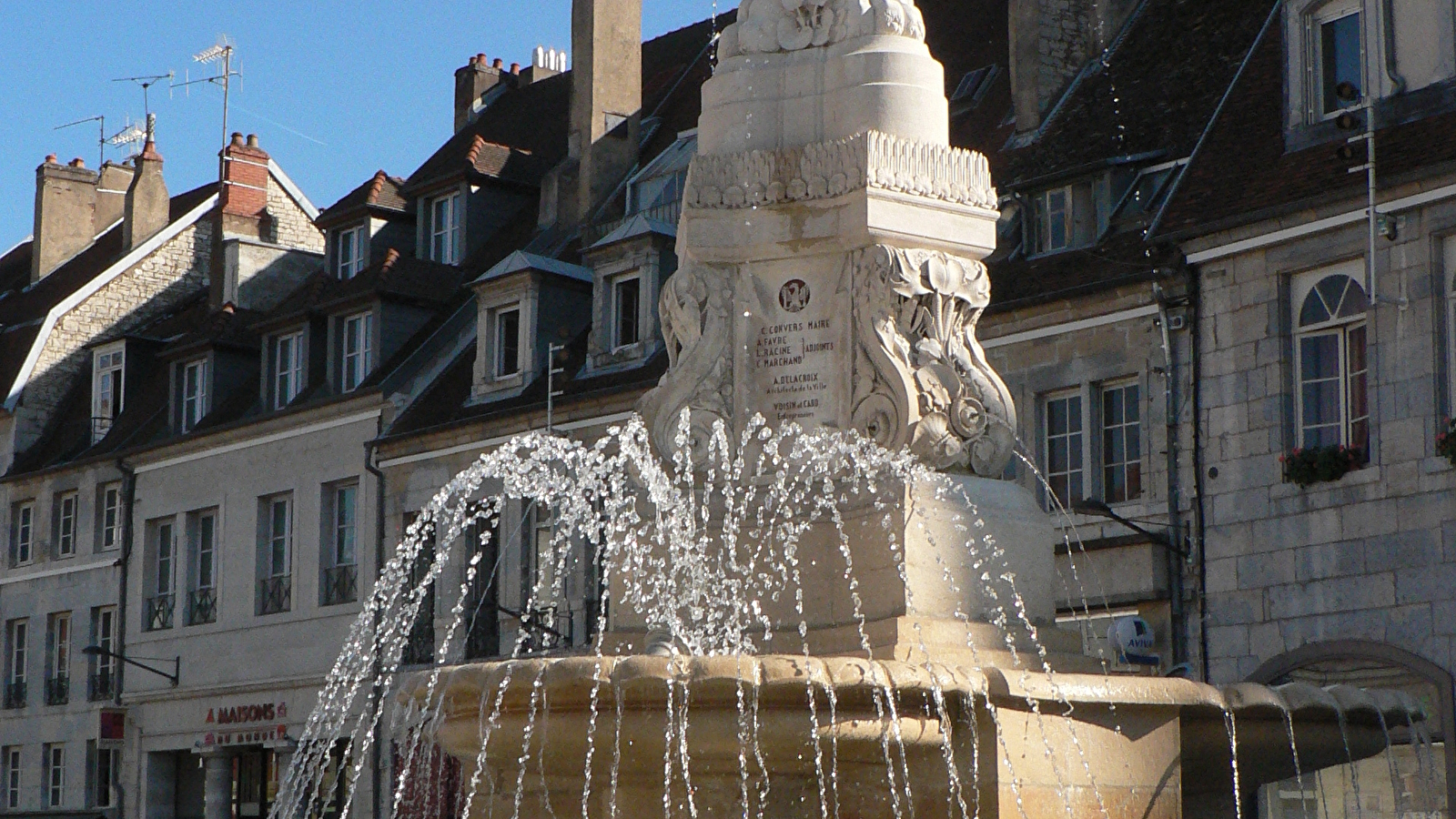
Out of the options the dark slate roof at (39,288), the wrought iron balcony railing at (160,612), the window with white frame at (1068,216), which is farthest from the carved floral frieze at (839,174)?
the dark slate roof at (39,288)

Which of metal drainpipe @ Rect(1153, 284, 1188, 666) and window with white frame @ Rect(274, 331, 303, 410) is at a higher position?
window with white frame @ Rect(274, 331, 303, 410)

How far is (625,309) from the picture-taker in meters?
31.1

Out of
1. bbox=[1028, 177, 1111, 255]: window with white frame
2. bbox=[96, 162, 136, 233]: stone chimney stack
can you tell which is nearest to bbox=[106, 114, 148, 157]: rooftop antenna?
bbox=[96, 162, 136, 233]: stone chimney stack

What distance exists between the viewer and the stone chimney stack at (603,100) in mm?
33500

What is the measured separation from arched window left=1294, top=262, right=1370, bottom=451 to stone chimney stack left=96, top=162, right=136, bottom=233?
104 ft

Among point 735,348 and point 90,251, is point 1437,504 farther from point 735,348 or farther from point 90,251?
point 90,251

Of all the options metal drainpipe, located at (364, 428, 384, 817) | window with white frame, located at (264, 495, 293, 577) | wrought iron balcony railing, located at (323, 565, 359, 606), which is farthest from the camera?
window with white frame, located at (264, 495, 293, 577)

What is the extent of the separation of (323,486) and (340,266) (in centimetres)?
459

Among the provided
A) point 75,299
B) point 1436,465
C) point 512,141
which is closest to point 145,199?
point 75,299

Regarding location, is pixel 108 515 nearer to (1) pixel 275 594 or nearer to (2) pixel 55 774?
(2) pixel 55 774

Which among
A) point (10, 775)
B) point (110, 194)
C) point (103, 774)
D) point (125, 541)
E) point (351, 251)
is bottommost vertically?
point (10, 775)

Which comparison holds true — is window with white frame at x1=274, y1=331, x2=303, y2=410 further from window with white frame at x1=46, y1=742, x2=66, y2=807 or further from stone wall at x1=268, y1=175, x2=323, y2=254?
window with white frame at x1=46, y1=742, x2=66, y2=807

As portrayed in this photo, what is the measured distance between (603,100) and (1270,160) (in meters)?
13.7

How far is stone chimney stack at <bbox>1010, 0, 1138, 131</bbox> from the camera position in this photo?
27.2 metres
